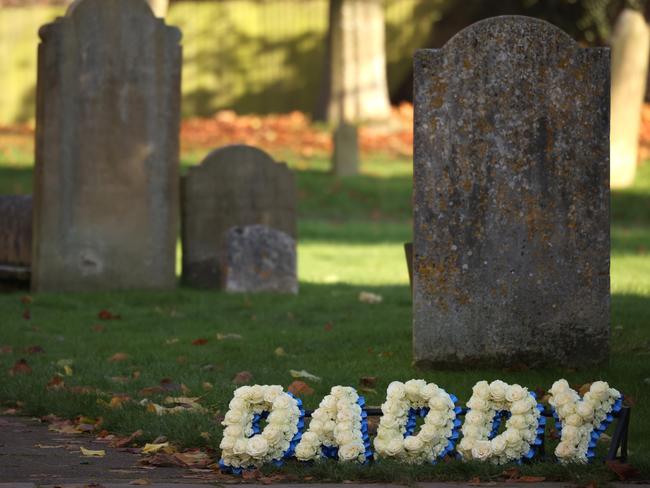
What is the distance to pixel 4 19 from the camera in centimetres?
2981

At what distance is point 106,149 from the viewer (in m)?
11.3

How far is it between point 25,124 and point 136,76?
695 inches

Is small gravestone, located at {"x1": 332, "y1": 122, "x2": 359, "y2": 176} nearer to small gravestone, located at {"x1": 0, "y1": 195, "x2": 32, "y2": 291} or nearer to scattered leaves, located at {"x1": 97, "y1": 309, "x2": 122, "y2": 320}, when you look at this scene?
small gravestone, located at {"x1": 0, "y1": 195, "x2": 32, "y2": 291}

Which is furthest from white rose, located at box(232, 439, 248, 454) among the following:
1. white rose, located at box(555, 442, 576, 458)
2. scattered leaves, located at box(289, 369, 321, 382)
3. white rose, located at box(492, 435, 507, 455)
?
scattered leaves, located at box(289, 369, 321, 382)

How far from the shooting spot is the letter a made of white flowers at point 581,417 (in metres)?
5.13

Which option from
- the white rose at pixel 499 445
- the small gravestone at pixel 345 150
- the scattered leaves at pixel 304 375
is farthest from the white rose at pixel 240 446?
the small gravestone at pixel 345 150

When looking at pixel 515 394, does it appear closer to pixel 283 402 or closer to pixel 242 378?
pixel 283 402

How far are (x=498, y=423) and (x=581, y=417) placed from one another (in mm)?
355

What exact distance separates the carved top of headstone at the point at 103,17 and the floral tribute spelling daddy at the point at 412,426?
264 inches

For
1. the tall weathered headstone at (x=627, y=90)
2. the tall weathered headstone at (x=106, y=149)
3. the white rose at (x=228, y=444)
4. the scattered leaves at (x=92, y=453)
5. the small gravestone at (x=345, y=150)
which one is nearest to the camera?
the white rose at (x=228, y=444)

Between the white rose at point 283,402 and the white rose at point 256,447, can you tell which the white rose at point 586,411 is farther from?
the white rose at point 256,447

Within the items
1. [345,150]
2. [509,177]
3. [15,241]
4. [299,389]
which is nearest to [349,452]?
[299,389]

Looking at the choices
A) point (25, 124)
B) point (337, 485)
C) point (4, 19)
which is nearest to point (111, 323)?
point (337, 485)

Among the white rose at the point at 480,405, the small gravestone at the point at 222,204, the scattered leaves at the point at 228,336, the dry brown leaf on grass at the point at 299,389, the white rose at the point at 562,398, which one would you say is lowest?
the dry brown leaf on grass at the point at 299,389
